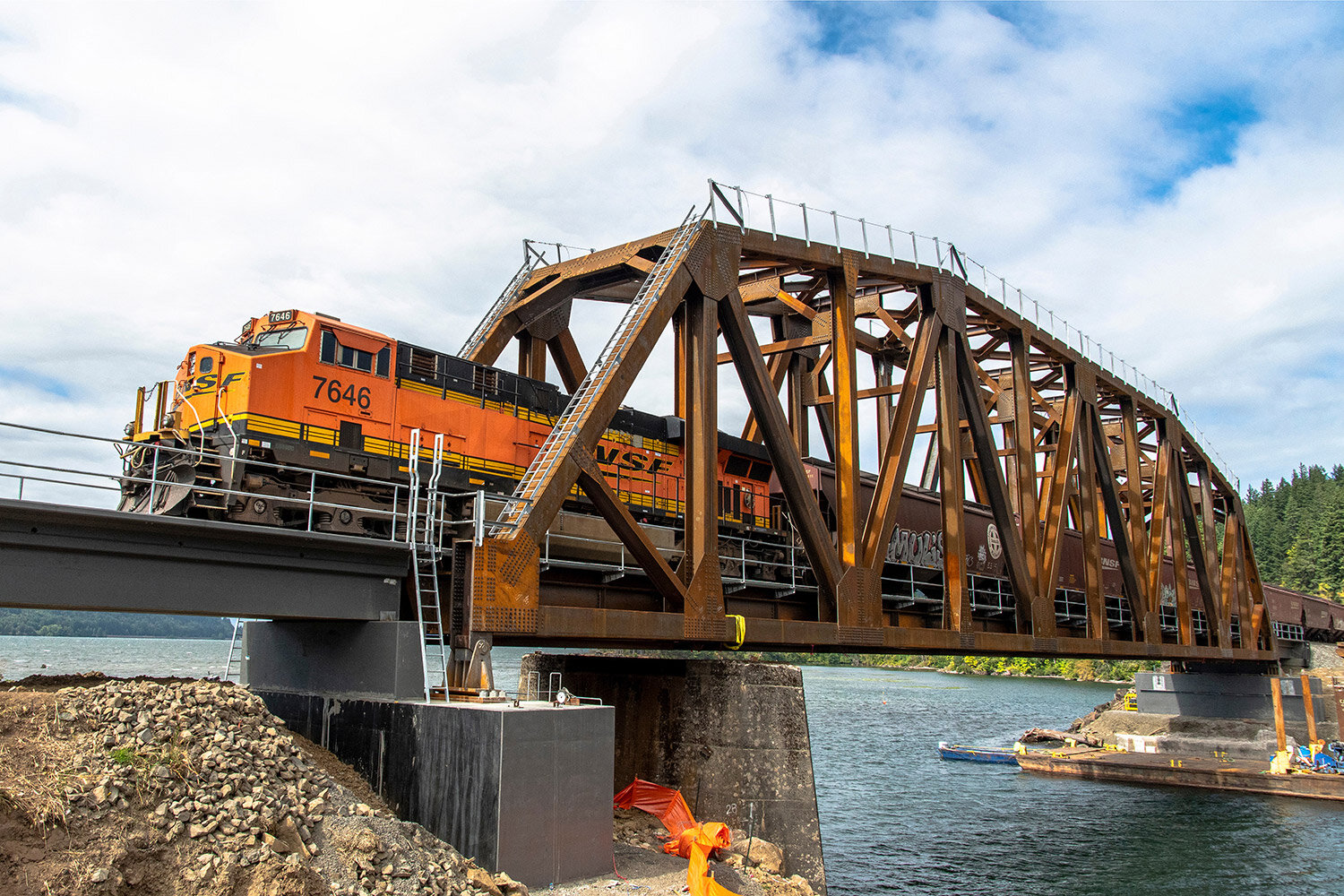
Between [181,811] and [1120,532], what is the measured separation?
31162 mm

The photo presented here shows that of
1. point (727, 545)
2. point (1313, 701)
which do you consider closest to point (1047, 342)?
point (727, 545)

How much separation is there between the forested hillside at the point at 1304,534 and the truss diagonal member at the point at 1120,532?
100 meters

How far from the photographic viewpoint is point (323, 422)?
16297 mm

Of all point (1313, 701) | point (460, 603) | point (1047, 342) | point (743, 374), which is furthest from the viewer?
point (1313, 701)

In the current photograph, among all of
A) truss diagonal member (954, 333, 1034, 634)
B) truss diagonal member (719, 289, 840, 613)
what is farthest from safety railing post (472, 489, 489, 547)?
truss diagonal member (954, 333, 1034, 634)

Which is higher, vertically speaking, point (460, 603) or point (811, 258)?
point (811, 258)

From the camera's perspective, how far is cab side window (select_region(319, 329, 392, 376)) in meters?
16.6

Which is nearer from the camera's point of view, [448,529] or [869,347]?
[448,529]

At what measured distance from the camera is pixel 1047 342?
3178 centimetres

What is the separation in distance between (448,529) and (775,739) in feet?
22.7

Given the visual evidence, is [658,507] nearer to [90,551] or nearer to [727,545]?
[727,545]

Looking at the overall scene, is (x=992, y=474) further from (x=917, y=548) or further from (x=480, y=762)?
(x=480, y=762)

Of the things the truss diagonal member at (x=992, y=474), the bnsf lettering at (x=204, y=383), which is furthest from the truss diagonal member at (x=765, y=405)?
the bnsf lettering at (x=204, y=383)

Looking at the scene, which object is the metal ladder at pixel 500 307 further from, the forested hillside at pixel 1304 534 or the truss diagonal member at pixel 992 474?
the forested hillside at pixel 1304 534
